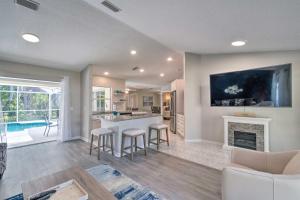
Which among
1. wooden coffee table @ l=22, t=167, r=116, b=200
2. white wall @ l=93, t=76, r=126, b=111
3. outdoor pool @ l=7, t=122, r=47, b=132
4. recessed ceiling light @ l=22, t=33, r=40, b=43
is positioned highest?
recessed ceiling light @ l=22, t=33, r=40, b=43

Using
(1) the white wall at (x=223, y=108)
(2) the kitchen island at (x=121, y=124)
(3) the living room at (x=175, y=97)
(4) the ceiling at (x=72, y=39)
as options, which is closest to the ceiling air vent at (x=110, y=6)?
(3) the living room at (x=175, y=97)

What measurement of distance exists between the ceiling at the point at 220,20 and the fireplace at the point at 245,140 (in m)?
2.08

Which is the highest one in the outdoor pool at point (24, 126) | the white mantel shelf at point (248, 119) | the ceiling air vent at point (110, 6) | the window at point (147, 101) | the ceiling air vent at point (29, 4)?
the ceiling air vent at point (29, 4)

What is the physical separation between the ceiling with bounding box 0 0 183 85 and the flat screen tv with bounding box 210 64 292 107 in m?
1.69

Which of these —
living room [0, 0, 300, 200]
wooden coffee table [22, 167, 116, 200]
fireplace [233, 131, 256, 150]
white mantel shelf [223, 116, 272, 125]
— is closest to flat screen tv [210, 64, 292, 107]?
living room [0, 0, 300, 200]

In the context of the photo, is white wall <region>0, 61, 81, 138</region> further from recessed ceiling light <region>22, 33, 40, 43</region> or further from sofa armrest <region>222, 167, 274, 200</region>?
sofa armrest <region>222, 167, 274, 200</region>

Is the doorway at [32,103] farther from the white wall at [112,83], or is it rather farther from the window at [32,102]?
the white wall at [112,83]

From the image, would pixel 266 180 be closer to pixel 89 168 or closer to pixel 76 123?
pixel 89 168

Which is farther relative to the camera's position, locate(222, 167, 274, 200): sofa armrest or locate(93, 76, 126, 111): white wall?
locate(93, 76, 126, 111): white wall

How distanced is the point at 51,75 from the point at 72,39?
83.4 inches

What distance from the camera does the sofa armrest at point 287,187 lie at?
107cm

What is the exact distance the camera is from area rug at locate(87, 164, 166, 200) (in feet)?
6.36

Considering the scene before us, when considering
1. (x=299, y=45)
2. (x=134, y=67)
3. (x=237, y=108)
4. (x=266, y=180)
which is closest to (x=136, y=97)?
(x=134, y=67)

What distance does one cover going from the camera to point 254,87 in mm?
3486
